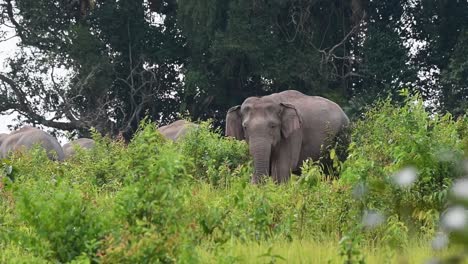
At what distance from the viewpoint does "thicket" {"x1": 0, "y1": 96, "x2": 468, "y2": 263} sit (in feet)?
16.5

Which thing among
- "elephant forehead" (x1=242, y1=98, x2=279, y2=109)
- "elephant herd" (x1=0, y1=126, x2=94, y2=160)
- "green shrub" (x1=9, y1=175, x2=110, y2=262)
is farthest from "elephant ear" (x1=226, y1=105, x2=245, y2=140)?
"green shrub" (x1=9, y1=175, x2=110, y2=262)

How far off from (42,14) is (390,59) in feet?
32.6

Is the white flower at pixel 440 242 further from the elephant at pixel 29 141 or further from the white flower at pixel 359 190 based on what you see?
the elephant at pixel 29 141

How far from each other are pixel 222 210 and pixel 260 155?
675 cm

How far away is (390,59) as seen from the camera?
87.0 ft

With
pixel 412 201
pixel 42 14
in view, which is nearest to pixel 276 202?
pixel 412 201

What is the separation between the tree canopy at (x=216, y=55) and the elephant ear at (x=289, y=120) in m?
11.5

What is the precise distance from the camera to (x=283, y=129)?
44.8 ft

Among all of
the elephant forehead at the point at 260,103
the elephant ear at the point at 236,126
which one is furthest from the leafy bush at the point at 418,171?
the elephant ear at the point at 236,126

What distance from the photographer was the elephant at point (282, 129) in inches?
519

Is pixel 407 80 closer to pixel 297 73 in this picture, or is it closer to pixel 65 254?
pixel 297 73

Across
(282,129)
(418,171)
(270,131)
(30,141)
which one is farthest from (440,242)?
(30,141)

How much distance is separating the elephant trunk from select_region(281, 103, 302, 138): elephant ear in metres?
0.52

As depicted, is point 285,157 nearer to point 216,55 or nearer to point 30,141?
point 30,141
